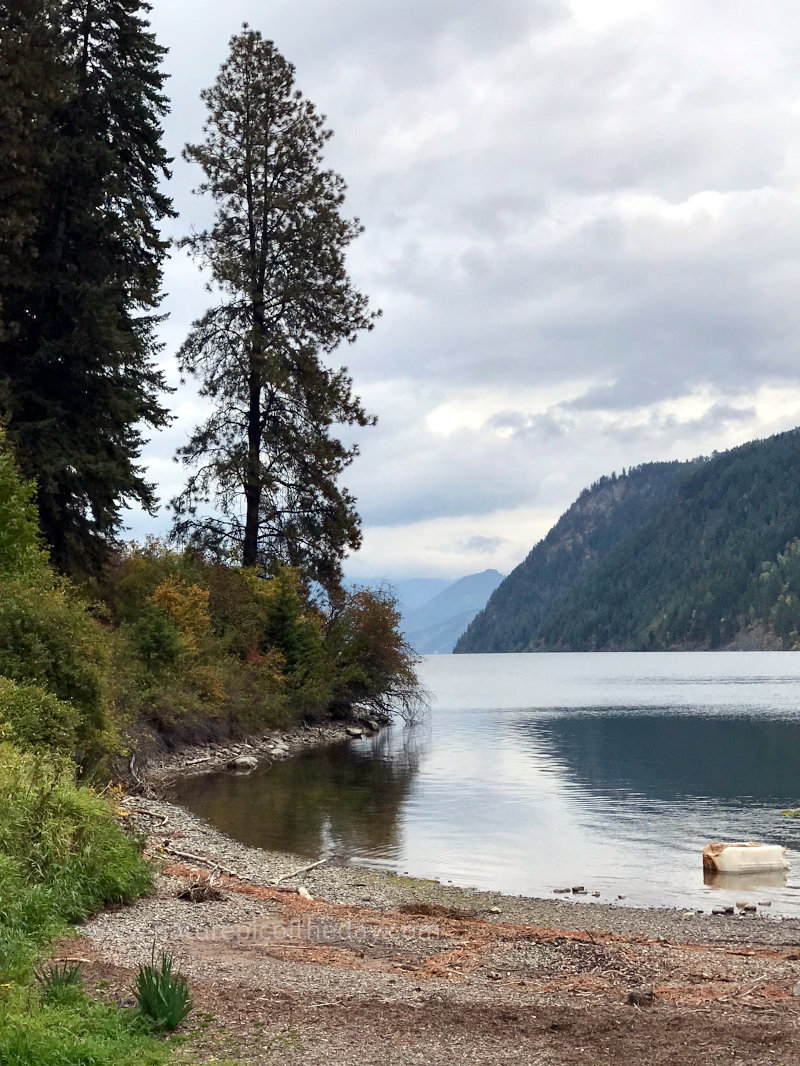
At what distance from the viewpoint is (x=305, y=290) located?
45562 millimetres

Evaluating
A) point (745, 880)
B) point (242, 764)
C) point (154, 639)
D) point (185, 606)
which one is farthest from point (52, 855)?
point (185, 606)

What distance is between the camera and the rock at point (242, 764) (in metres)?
35.4

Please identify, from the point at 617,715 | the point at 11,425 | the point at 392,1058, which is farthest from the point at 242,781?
the point at 617,715

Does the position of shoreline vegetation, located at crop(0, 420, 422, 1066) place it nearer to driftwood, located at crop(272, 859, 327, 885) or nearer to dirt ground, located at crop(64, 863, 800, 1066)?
dirt ground, located at crop(64, 863, 800, 1066)

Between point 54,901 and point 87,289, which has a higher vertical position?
point 87,289

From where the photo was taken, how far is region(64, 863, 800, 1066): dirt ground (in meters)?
7.82

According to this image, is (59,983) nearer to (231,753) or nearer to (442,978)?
(442,978)

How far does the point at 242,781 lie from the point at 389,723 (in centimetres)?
2726

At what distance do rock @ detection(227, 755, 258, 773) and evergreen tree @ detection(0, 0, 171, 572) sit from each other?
318 inches

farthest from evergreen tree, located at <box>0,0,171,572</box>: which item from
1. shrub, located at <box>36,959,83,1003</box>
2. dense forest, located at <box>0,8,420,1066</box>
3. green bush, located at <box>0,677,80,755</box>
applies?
shrub, located at <box>36,959,83,1003</box>

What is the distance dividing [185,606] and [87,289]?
1290 centimetres

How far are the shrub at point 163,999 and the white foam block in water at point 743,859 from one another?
15.1 m

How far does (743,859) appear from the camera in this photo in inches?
824

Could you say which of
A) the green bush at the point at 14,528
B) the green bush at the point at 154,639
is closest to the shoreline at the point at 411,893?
the green bush at the point at 14,528
